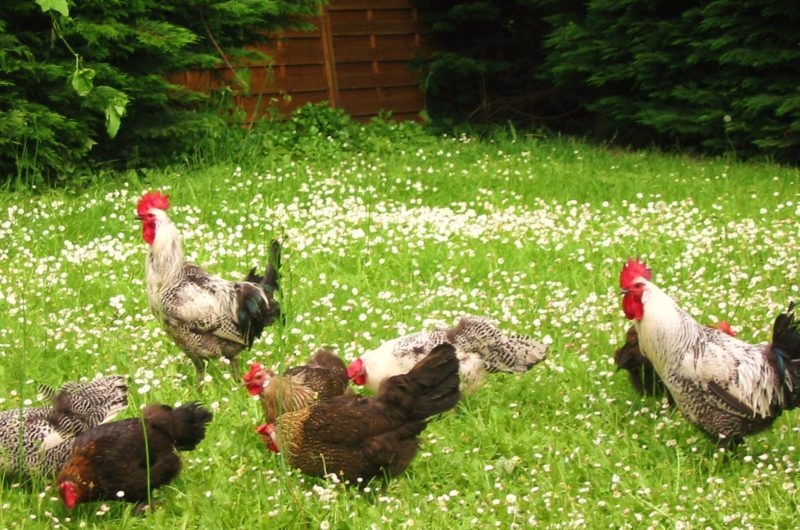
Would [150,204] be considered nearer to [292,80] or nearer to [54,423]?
[54,423]

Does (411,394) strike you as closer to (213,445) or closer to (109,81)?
(213,445)

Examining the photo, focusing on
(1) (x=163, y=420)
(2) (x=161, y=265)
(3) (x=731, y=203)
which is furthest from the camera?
(3) (x=731, y=203)

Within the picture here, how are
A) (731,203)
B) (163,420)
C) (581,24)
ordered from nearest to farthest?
(163,420) < (731,203) < (581,24)

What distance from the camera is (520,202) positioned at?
34.7 feet

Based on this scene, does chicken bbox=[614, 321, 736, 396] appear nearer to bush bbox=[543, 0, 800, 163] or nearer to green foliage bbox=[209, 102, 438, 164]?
green foliage bbox=[209, 102, 438, 164]

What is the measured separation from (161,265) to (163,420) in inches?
69.0

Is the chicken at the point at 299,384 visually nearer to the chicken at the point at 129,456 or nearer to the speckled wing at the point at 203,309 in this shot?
the chicken at the point at 129,456

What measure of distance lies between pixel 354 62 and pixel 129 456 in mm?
13058

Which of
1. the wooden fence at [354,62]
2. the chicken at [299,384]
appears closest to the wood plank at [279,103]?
the wooden fence at [354,62]

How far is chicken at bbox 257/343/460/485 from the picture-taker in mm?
4777

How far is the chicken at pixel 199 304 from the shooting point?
6.09 metres

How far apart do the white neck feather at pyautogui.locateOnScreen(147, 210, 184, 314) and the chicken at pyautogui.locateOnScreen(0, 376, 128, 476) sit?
3.38 ft

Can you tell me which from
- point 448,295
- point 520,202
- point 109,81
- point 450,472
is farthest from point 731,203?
point 109,81

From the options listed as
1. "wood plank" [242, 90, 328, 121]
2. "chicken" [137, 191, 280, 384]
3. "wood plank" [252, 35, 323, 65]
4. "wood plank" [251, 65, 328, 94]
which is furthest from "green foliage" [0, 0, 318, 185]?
"chicken" [137, 191, 280, 384]
